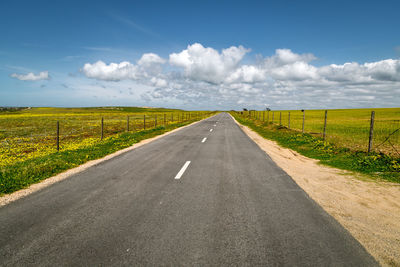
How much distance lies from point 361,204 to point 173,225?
405cm

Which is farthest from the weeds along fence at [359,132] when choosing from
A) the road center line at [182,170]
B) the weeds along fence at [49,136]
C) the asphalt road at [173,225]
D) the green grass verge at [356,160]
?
the weeds along fence at [49,136]

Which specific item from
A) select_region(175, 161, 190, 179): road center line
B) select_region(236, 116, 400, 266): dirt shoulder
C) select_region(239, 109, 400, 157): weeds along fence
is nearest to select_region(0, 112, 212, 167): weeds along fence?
select_region(175, 161, 190, 179): road center line

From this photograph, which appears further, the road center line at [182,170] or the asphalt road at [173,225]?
the road center line at [182,170]

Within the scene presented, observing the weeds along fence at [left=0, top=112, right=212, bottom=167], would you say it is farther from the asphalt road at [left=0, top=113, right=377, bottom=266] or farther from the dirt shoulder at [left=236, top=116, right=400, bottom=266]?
the dirt shoulder at [left=236, top=116, right=400, bottom=266]

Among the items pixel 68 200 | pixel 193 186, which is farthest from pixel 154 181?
pixel 68 200

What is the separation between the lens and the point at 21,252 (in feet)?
9.04

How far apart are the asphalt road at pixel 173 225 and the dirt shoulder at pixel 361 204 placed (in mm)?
245

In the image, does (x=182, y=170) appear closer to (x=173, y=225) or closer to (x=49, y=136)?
(x=173, y=225)

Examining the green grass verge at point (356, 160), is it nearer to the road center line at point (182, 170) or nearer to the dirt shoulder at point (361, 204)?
the dirt shoulder at point (361, 204)

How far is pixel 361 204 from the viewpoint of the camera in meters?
4.48

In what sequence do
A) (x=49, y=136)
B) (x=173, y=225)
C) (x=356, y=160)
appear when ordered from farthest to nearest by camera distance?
1. (x=49, y=136)
2. (x=356, y=160)
3. (x=173, y=225)

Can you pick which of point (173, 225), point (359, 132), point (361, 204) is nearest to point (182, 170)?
point (173, 225)

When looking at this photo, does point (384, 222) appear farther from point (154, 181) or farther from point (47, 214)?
point (47, 214)

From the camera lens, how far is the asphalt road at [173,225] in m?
2.70
